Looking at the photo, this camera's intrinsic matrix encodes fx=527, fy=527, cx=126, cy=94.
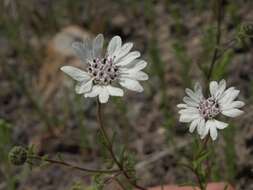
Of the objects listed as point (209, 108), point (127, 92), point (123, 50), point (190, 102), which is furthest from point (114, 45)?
point (127, 92)

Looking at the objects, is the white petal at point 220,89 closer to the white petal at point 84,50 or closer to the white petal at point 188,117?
the white petal at point 188,117

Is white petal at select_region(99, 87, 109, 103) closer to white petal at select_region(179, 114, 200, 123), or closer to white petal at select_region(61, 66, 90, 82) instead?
white petal at select_region(61, 66, 90, 82)

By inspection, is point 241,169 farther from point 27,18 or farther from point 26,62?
point 27,18

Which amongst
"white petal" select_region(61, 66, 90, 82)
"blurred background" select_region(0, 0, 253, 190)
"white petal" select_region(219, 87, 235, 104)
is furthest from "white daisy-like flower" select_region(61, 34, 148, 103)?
"blurred background" select_region(0, 0, 253, 190)

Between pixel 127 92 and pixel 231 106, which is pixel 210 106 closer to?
pixel 231 106

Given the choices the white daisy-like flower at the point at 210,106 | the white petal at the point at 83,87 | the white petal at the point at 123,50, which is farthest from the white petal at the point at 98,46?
the white daisy-like flower at the point at 210,106
